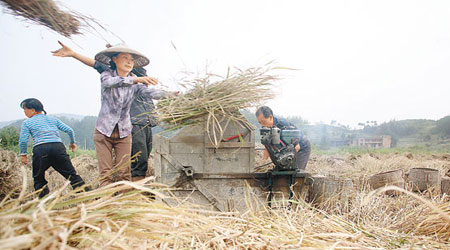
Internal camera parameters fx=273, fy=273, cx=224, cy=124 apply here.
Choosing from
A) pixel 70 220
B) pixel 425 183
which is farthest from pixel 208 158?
pixel 425 183

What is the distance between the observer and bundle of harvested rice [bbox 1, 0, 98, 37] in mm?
1964

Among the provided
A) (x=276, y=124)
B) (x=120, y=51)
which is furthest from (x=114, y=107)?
(x=276, y=124)

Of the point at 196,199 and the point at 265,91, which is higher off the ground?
the point at 265,91

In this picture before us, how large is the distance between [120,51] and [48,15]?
135cm

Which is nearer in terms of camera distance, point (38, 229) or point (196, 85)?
point (38, 229)

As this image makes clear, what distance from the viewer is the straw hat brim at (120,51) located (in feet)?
11.3

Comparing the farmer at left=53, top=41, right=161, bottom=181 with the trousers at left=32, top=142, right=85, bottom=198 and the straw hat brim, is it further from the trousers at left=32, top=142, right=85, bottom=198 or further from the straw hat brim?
the trousers at left=32, top=142, right=85, bottom=198

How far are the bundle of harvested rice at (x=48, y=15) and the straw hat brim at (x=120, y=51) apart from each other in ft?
3.28

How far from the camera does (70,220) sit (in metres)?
0.76

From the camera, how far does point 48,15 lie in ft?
6.97

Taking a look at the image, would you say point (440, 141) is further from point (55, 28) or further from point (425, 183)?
point (55, 28)

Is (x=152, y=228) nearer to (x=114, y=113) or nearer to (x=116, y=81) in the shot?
(x=116, y=81)

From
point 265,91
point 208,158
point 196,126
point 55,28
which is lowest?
point 208,158

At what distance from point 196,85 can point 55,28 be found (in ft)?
5.00
